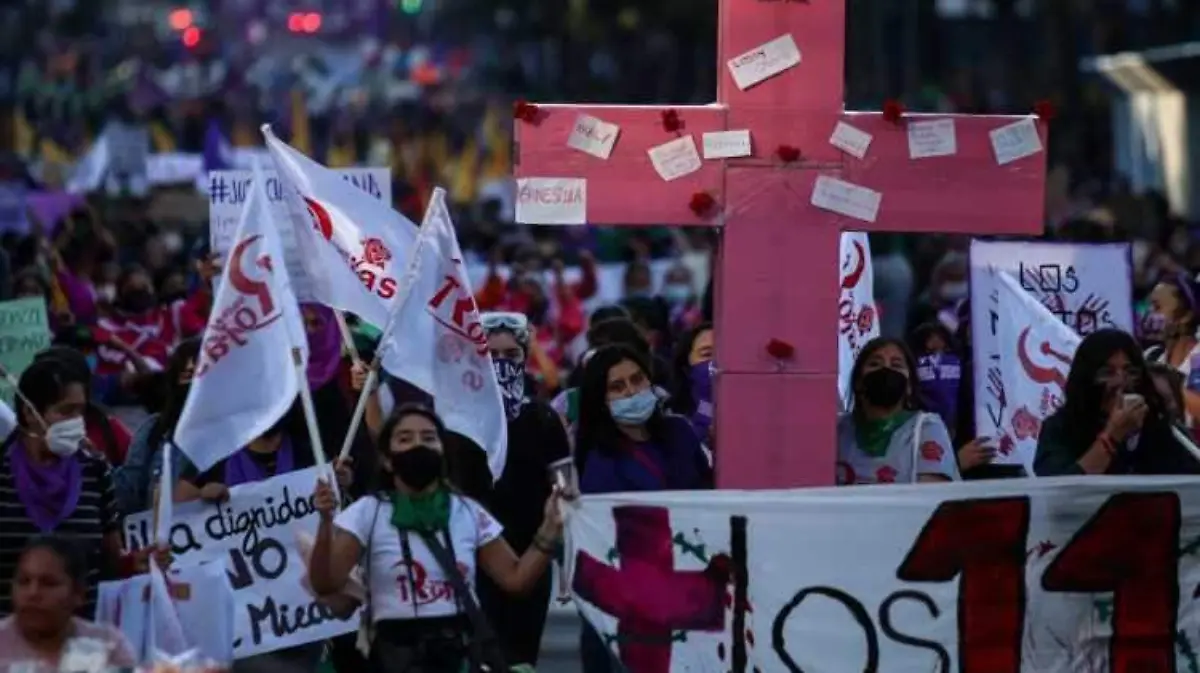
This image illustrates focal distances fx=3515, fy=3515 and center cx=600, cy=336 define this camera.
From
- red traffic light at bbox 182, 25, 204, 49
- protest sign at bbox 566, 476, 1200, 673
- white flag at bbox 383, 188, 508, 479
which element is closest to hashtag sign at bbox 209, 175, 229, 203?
white flag at bbox 383, 188, 508, 479

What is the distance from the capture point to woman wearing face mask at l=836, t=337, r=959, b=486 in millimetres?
10828

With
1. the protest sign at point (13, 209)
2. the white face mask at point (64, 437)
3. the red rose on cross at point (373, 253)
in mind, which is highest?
the protest sign at point (13, 209)

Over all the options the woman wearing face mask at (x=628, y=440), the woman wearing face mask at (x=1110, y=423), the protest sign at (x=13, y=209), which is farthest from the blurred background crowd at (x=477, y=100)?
the woman wearing face mask at (x=1110, y=423)

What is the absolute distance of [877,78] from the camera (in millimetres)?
41344

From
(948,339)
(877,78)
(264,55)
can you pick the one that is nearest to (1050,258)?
(948,339)

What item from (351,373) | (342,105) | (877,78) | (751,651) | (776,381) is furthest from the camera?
(342,105)

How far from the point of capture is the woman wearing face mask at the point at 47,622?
8.66 meters

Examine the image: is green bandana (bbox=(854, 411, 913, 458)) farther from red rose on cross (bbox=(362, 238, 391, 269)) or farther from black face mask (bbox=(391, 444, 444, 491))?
black face mask (bbox=(391, 444, 444, 491))

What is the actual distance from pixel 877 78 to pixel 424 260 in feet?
102

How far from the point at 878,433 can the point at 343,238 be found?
5.87 ft

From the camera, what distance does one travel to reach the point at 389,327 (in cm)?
1047

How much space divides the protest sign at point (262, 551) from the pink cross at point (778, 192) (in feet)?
4.30

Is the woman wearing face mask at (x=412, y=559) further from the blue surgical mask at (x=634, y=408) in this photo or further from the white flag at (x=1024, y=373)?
the white flag at (x=1024, y=373)

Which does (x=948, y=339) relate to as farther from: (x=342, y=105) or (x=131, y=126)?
(x=342, y=105)
